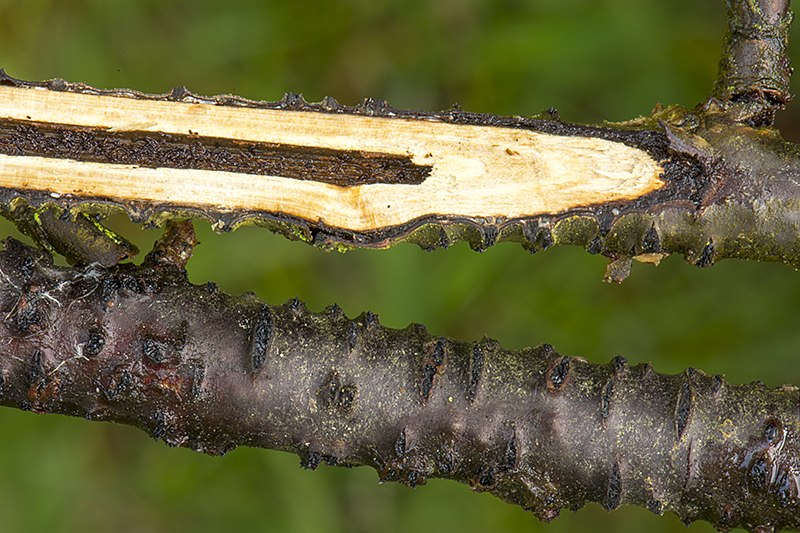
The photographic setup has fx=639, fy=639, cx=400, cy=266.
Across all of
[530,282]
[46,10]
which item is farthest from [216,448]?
[46,10]

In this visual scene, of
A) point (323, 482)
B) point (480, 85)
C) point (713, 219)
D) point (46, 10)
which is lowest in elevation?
point (323, 482)

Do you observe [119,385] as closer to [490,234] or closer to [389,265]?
[490,234]

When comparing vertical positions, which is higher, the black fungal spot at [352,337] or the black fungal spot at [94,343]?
the black fungal spot at [94,343]

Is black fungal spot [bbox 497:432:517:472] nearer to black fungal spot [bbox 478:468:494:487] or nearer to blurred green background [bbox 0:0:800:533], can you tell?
black fungal spot [bbox 478:468:494:487]

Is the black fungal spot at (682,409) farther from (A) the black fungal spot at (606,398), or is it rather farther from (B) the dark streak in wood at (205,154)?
(B) the dark streak in wood at (205,154)

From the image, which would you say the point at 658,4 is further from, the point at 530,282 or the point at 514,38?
the point at 530,282

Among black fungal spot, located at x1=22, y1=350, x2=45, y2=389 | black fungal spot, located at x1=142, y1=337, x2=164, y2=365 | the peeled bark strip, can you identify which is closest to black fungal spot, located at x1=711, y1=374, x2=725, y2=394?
the peeled bark strip

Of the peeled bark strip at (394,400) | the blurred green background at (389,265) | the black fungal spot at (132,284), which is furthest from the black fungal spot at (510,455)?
the blurred green background at (389,265)
